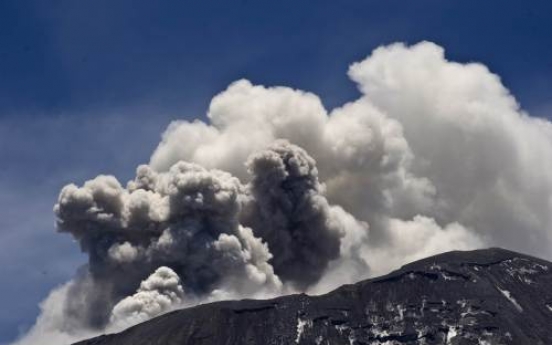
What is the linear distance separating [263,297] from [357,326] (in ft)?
57.4

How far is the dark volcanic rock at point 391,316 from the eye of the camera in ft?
529

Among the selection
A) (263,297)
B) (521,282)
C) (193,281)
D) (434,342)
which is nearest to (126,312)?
(193,281)

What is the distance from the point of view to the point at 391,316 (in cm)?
17062

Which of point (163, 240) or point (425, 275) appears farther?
point (425, 275)

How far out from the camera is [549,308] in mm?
177375

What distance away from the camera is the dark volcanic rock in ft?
529

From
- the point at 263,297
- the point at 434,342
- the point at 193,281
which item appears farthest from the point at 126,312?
the point at 434,342

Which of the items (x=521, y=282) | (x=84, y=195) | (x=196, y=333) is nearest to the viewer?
(x=196, y=333)

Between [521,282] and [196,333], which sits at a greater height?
[521,282]

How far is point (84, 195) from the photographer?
173625 millimetres

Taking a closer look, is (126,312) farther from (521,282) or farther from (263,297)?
(521,282)

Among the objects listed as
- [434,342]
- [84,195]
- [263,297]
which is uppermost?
[84,195]

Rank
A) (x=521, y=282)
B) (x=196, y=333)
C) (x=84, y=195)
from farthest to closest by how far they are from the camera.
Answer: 1. (x=521, y=282)
2. (x=84, y=195)
3. (x=196, y=333)

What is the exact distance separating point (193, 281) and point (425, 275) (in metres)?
40.4
